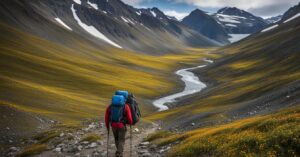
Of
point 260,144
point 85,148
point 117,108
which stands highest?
point 117,108

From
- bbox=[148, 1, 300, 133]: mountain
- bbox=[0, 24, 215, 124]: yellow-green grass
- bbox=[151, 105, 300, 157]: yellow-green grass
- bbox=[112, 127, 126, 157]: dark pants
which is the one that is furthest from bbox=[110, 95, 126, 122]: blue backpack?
bbox=[0, 24, 215, 124]: yellow-green grass

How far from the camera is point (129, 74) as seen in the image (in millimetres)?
171375

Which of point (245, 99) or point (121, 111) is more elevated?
point (245, 99)

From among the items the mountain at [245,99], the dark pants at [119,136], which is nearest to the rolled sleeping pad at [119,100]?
the dark pants at [119,136]

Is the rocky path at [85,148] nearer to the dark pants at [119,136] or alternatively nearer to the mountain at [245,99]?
the dark pants at [119,136]

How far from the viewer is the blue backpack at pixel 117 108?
20.1m

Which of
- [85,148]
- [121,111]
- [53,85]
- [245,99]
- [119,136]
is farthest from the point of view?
[53,85]

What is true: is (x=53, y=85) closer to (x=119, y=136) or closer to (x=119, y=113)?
(x=119, y=136)

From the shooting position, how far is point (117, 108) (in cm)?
2034

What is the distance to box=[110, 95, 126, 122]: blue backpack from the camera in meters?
20.1

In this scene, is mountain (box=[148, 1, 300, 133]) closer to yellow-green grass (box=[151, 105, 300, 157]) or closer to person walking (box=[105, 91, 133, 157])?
yellow-green grass (box=[151, 105, 300, 157])

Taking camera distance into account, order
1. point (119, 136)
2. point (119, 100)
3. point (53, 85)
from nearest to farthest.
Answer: point (119, 100) < point (119, 136) < point (53, 85)

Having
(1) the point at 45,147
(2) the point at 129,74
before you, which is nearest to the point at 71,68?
(2) the point at 129,74

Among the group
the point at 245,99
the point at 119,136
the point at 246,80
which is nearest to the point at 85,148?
the point at 119,136
